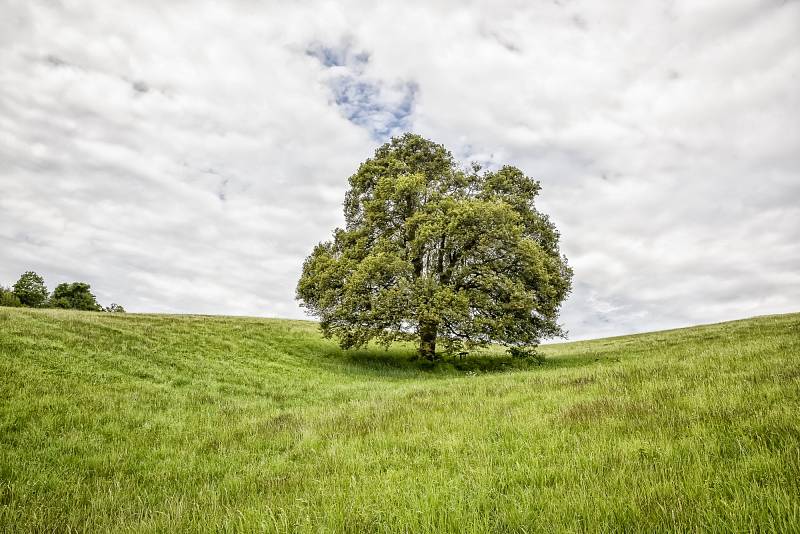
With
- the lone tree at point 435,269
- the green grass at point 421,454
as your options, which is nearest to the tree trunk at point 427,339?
the lone tree at point 435,269

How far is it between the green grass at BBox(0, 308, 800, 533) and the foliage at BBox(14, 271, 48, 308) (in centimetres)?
7946

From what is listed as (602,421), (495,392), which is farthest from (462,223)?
(602,421)

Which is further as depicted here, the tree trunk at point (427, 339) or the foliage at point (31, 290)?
the foliage at point (31, 290)

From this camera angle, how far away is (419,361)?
26.1 meters

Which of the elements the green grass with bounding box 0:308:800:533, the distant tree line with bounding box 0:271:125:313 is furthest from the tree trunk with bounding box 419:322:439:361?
the distant tree line with bounding box 0:271:125:313

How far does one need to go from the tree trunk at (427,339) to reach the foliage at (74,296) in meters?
72.1

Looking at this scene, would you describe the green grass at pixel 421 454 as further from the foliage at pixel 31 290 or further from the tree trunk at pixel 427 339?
the foliage at pixel 31 290

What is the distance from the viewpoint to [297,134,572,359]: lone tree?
22.9m

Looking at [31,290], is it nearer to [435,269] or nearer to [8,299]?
[8,299]

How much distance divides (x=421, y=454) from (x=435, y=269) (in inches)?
778

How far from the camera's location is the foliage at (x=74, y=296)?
234ft

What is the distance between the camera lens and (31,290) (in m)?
74.1

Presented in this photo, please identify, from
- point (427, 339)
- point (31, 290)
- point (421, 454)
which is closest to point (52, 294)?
point (31, 290)

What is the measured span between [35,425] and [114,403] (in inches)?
93.6
